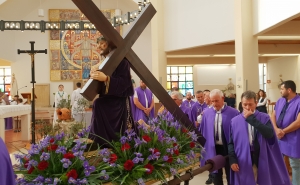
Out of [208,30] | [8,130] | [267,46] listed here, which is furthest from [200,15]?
[8,130]

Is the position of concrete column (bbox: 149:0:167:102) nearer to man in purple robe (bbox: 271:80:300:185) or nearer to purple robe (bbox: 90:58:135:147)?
man in purple robe (bbox: 271:80:300:185)

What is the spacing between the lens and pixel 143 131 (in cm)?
343

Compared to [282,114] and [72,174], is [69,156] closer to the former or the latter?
[72,174]

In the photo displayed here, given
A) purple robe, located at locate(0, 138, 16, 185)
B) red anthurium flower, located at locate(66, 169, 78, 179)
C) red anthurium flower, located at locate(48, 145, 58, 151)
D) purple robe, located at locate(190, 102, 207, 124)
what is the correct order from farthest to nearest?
purple robe, located at locate(190, 102, 207, 124)
red anthurium flower, located at locate(48, 145, 58, 151)
red anthurium flower, located at locate(66, 169, 78, 179)
purple robe, located at locate(0, 138, 16, 185)

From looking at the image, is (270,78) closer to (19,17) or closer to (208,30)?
(208,30)

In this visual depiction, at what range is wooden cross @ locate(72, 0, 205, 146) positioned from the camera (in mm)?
3144

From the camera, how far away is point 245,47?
1134 cm

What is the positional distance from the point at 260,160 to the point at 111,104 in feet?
5.47

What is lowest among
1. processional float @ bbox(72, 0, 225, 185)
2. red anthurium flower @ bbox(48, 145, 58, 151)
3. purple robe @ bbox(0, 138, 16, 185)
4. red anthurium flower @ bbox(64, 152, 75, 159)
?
red anthurium flower @ bbox(64, 152, 75, 159)

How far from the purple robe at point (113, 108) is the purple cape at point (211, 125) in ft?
5.60

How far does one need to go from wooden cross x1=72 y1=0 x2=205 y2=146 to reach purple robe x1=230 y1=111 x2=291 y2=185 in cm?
55

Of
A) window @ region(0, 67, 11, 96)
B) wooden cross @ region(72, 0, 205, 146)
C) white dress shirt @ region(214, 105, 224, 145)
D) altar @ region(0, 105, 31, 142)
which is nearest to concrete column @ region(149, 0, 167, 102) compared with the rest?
altar @ region(0, 105, 31, 142)

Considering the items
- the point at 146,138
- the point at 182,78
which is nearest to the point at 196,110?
the point at 146,138

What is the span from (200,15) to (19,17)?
11735mm
